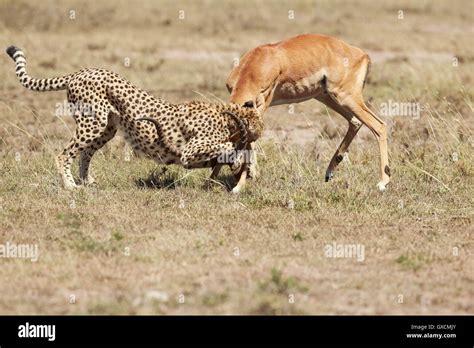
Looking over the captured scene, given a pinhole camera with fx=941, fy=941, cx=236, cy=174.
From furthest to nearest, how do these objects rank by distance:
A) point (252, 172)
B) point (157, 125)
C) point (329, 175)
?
point (329, 175)
point (252, 172)
point (157, 125)

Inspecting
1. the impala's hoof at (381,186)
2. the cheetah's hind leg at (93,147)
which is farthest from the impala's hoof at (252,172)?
the cheetah's hind leg at (93,147)

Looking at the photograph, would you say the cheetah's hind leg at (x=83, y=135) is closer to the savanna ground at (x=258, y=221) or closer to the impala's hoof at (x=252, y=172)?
the savanna ground at (x=258, y=221)

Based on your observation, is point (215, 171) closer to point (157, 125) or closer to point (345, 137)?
point (157, 125)

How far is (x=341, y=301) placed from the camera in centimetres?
679

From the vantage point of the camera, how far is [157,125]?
31.9 ft

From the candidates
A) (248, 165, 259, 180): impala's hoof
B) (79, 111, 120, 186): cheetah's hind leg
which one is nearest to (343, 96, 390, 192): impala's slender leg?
(248, 165, 259, 180): impala's hoof

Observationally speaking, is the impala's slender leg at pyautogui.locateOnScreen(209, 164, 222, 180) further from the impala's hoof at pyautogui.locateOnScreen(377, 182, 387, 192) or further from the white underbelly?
the impala's hoof at pyautogui.locateOnScreen(377, 182, 387, 192)

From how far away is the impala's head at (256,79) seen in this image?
1016 cm

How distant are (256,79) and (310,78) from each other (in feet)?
2.23

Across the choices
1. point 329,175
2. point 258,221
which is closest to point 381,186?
point 329,175

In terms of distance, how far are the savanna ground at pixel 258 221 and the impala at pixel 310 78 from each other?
0.66 m

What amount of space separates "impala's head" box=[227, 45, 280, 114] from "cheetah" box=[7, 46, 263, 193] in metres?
0.36

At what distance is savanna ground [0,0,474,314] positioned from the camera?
22.5ft
